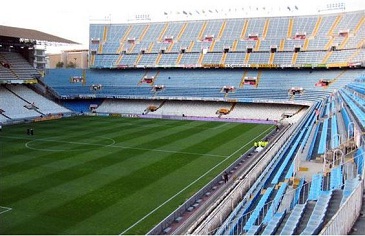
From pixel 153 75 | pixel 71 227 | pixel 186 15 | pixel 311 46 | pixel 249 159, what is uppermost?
pixel 186 15

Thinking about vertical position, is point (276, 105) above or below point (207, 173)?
above

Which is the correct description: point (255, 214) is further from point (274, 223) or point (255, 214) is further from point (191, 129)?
point (191, 129)

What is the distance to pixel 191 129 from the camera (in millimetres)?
40969

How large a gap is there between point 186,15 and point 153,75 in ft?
42.3

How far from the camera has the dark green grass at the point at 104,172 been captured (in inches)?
656

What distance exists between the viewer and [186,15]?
66.3 m

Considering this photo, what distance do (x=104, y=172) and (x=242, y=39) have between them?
134 feet

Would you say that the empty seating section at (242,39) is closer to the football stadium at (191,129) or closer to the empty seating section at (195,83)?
the football stadium at (191,129)

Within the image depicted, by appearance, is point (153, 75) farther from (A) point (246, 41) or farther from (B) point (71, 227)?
(B) point (71, 227)

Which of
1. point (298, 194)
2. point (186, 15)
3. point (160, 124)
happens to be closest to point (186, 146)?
point (160, 124)

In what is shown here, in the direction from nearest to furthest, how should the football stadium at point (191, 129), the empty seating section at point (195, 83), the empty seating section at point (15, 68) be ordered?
the football stadium at point (191, 129) < the empty seating section at point (15, 68) < the empty seating section at point (195, 83)

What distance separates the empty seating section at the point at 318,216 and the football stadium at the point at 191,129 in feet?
0.19

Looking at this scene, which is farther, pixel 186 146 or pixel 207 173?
pixel 186 146

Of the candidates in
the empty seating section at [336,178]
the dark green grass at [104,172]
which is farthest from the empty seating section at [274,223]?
the dark green grass at [104,172]
